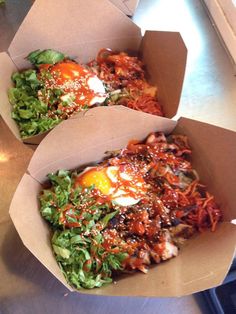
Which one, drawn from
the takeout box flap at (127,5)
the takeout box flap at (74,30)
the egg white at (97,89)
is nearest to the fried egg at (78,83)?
the egg white at (97,89)

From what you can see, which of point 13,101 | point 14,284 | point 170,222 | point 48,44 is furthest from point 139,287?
point 48,44

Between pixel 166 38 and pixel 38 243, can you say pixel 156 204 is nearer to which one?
pixel 38 243

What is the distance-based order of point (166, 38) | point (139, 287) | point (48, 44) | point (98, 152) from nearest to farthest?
1. point (139, 287)
2. point (98, 152)
3. point (166, 38)
4. point (48, 44)

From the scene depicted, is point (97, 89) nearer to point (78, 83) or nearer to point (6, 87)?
point (78, 83)

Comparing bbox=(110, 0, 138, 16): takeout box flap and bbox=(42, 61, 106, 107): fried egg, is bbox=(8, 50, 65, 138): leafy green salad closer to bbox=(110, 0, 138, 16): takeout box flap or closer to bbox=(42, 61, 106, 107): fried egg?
bbox=(42, 61, 106, 107): fried egg

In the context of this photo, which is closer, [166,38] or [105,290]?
[105,290]

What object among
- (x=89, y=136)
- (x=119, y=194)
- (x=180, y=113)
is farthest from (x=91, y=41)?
(x=119, y=194)

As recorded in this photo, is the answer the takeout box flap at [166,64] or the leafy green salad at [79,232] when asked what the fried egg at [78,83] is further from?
the leafy green salad at [79,232]
